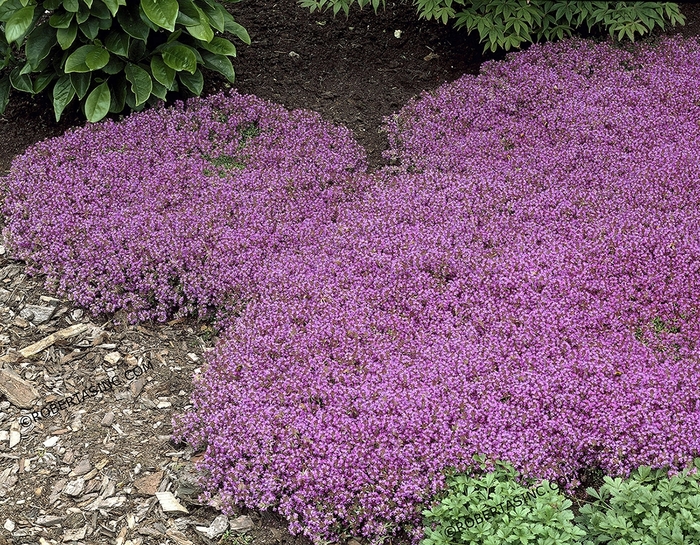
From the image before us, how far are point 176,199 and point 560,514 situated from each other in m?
3.24

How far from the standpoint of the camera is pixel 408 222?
475 cm

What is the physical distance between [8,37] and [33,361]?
2337 millimetres

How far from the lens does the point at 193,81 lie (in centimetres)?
590

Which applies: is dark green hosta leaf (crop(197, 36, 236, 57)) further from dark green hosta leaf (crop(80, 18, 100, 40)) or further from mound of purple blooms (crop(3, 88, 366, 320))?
dark green hosta leaf (crop(80, 18, 100, 40))

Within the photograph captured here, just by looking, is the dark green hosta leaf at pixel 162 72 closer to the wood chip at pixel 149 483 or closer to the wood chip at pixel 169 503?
the wood chip at pixel 149 483

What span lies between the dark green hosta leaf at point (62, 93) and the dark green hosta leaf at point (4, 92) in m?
0.51

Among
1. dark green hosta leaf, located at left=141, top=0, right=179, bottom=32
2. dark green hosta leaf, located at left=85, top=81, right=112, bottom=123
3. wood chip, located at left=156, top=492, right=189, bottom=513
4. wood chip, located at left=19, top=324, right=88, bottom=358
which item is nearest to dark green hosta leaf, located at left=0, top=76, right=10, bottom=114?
dark green hosta leaf, located at left=85, top=81, right=112, bottom=123

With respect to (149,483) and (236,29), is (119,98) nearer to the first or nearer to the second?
(236,29)

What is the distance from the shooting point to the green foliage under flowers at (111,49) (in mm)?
5266

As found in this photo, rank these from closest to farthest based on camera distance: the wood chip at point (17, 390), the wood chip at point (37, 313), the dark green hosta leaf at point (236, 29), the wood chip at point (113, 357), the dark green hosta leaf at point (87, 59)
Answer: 1. the wood chip at point (17, 390)
2. the wood chip at point (113, 357)
3. the wood chip at point (37, 313)
4. the dark green hosta leaf at point (87, 59)
5. the dark green hosta leaf at point (236, 29)

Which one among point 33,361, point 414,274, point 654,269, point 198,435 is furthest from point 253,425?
point 654,269

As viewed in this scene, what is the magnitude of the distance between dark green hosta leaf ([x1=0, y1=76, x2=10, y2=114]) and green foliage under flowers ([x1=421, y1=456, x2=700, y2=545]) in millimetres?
4598

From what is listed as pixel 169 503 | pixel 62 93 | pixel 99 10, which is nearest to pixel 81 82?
pixel 62 93

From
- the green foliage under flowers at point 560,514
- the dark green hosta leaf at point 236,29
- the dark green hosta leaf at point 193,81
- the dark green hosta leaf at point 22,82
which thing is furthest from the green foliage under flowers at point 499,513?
the dark green hosta leaf at point 22,82
